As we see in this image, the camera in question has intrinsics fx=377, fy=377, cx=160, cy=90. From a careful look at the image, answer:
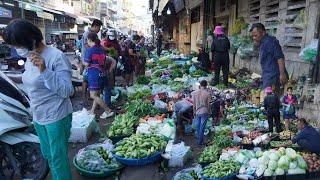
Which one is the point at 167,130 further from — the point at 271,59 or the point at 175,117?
the point at 271,59

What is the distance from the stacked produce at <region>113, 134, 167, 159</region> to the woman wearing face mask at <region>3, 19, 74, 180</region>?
66.5 inches

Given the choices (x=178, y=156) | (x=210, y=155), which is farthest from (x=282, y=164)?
(x=178, y=156)

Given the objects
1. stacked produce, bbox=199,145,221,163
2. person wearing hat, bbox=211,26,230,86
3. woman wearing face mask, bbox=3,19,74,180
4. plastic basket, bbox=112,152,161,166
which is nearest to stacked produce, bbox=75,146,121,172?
plastic basket, bbox=112,152,161,166

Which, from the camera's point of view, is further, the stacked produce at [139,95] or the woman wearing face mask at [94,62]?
the stacked produce at [139,95]

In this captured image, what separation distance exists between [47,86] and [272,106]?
4108 millimetres

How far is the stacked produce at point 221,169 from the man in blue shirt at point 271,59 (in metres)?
2.03

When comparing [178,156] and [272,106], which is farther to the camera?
[272,106]

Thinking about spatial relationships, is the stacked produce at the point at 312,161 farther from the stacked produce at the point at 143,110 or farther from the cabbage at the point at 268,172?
the stacked produce at the point at 143,110

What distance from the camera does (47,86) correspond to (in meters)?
3.33

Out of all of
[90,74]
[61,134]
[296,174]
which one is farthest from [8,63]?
[296,174]

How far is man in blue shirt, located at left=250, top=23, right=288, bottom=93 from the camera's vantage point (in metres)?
6.21

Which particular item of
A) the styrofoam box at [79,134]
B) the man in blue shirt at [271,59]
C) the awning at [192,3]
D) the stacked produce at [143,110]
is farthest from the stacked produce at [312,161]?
the awning at [192,3]

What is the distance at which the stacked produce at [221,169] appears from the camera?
4680 mm

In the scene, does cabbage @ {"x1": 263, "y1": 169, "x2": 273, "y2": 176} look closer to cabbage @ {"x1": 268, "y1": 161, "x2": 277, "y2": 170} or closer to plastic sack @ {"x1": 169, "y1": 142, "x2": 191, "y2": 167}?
cabbage @ {"x1": 268, "y1": 161, "x2": 277, "y2": 170}
